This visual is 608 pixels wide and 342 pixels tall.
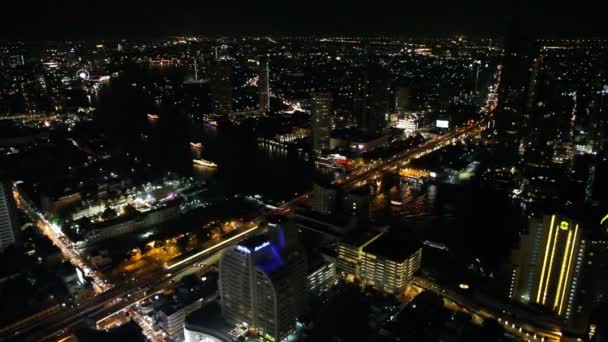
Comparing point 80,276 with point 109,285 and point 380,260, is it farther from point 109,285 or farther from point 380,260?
point 380,260

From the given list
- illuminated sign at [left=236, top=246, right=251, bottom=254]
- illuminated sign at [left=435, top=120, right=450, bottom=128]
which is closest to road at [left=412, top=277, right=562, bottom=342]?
illuminated sign at [left=236, top=246, right=251, bottom=254]

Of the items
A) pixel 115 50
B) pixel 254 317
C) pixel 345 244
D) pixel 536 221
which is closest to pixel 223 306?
pixel 254 317

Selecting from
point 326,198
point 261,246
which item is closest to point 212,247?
point 326,198

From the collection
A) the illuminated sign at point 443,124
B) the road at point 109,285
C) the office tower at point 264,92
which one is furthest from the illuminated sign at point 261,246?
the office tower at point 264,92

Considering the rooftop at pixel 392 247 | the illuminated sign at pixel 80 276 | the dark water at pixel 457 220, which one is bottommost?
the illuminated sign at pixel 80 276

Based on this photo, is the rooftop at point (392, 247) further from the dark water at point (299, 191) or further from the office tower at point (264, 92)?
the office tower at point (264, 92)

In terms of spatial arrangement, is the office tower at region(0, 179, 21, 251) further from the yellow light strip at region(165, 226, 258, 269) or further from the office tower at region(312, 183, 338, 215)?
the office tower at region(312, 183, 338, 215)
